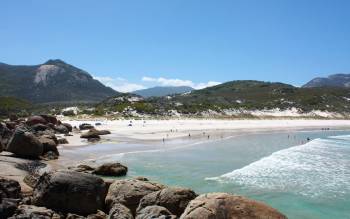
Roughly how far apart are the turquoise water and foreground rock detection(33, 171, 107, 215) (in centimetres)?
677

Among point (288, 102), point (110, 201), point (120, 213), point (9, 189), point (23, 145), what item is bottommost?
point (110, 201)

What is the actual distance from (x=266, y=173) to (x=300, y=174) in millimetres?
2134

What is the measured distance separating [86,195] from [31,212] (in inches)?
93.1

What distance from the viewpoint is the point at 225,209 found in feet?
39.8

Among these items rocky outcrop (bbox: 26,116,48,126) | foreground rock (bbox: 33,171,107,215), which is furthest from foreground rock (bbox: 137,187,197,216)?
rocky outcrop (bbox: 26,116,48,126)

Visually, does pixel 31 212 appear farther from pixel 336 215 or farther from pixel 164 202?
pixel 336 215

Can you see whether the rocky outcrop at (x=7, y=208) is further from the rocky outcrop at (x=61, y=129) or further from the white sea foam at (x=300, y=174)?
the rocky outcrop at (x=61, y=129)

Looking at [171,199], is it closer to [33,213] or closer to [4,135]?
[33,213]

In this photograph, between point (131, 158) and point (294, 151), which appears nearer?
point (131, 158)

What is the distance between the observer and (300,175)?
2659cm

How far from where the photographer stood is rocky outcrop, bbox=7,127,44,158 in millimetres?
25656

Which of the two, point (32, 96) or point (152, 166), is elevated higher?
point (32, 96)

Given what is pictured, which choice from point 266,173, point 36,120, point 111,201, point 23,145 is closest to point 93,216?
point 111,201

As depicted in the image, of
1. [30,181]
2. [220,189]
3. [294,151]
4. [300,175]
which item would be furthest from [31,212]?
[294,151]
